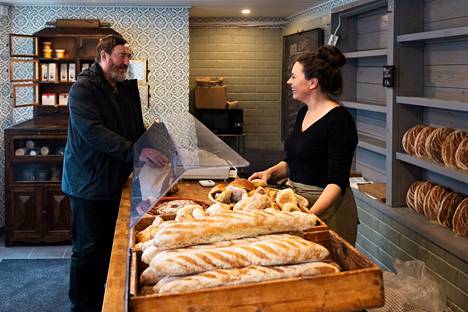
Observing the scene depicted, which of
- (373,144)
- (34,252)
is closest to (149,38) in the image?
(34,252)

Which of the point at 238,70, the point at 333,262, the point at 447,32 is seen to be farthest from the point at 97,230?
the point at 238,70

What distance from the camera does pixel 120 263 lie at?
6.04 ft

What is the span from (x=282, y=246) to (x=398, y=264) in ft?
7.29

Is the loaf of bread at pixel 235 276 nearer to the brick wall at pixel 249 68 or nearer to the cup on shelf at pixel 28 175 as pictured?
the cup on shelf at pixel 28 175

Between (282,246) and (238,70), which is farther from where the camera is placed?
(238,70)

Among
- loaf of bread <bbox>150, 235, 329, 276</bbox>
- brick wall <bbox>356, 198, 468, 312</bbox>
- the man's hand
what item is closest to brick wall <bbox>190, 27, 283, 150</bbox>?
brick wall <bbox>356, 198, 468, 312</bbox>

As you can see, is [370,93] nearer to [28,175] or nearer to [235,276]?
[28,175]

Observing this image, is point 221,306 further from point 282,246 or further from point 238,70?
point 238,70

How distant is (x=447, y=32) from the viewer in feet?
10.7

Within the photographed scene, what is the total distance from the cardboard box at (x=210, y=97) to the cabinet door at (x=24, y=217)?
275cm

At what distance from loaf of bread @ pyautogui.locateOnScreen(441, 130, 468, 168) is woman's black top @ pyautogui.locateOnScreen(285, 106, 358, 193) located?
2.95 feet

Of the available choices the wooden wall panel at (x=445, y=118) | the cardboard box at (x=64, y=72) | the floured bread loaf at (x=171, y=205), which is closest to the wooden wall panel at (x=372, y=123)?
the wooden wall panel at (x=445, y=118)

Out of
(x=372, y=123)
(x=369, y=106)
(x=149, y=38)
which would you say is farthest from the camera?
(x=149, y=38)

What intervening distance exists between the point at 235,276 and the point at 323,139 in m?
1.37
